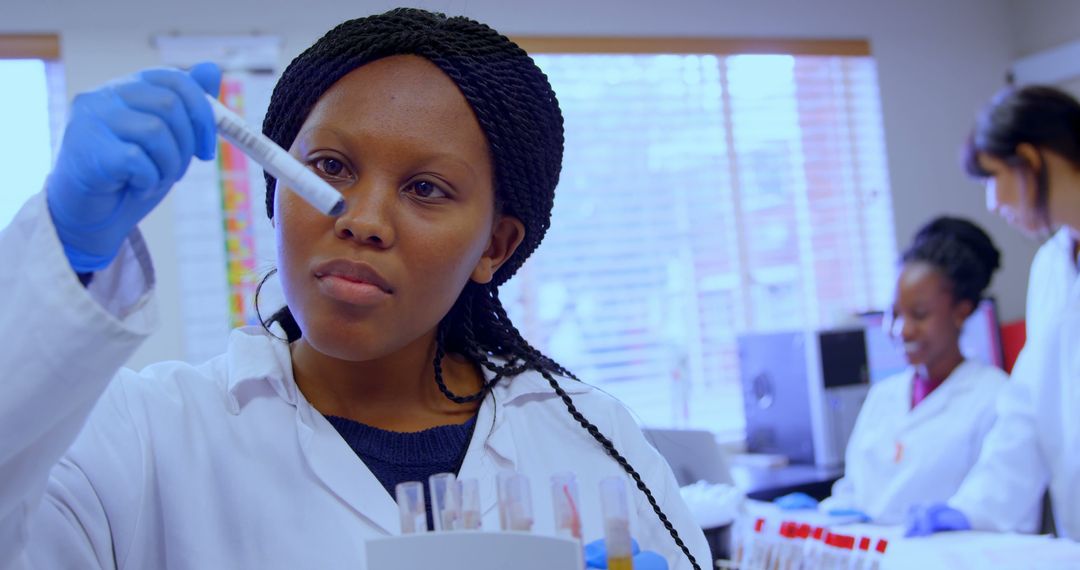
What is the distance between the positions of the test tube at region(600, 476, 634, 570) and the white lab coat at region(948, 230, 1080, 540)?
62.1 inches

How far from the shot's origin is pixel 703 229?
323 cm

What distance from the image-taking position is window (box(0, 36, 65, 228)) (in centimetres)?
67

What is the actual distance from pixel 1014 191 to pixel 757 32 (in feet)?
3.00

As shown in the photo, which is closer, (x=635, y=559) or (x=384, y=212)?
(x=635, y=559)

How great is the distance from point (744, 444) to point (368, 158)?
8.33 feet

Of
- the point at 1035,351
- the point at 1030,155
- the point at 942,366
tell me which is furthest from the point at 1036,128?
the point at 942,366

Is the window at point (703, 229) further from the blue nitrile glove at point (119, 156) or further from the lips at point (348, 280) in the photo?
the blue nitrile glove at point (119, 156)

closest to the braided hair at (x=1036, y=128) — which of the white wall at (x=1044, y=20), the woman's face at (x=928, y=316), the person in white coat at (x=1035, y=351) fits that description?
the person in white coat at (x=1035, y=351)

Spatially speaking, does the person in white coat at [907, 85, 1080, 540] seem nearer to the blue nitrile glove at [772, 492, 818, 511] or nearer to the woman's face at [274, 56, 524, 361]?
the blue nitrile glove at [772, 492, 818, 511]

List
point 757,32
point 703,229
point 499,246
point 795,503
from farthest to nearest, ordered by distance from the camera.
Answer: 1. point 703,229
2. point 795,503
3. point 757,32
4. point 499,246

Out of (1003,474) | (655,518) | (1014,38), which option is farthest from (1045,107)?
(655,518)

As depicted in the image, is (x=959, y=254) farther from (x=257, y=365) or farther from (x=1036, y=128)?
(x=257, y=365)

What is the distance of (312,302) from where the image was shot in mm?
784

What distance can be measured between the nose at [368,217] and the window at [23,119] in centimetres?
22
